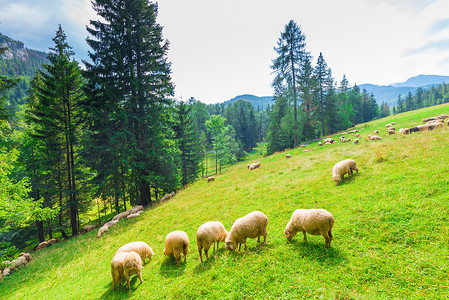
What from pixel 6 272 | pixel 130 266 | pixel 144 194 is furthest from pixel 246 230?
pixel 6 272

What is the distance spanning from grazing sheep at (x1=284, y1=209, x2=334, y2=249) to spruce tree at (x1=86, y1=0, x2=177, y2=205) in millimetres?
14241

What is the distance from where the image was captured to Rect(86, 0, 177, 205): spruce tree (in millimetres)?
14859

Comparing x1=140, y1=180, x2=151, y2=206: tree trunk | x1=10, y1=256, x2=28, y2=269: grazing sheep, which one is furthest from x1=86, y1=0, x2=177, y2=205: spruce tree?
x1=10, y1=256, x2=28, y2=269: grazing sheep

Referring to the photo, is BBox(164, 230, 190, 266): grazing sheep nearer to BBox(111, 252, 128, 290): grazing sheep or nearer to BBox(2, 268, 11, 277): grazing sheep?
BBox(111, 252, 128, 290): grazing sheep

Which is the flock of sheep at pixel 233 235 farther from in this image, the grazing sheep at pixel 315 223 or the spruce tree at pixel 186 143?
the spruce tree at pixel 186 143

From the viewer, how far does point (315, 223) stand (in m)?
5.12

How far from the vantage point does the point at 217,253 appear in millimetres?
→ 6195

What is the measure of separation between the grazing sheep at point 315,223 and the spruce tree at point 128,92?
14.2 meters

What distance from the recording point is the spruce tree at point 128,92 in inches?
585

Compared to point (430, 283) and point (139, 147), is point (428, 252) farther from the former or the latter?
point (139, 147)

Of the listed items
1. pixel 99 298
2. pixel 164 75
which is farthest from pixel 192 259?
pixel 164 75

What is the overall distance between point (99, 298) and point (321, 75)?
50853mm

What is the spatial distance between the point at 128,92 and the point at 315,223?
18158mm

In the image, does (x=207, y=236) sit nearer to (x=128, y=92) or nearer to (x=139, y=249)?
(x=139, y=249)
